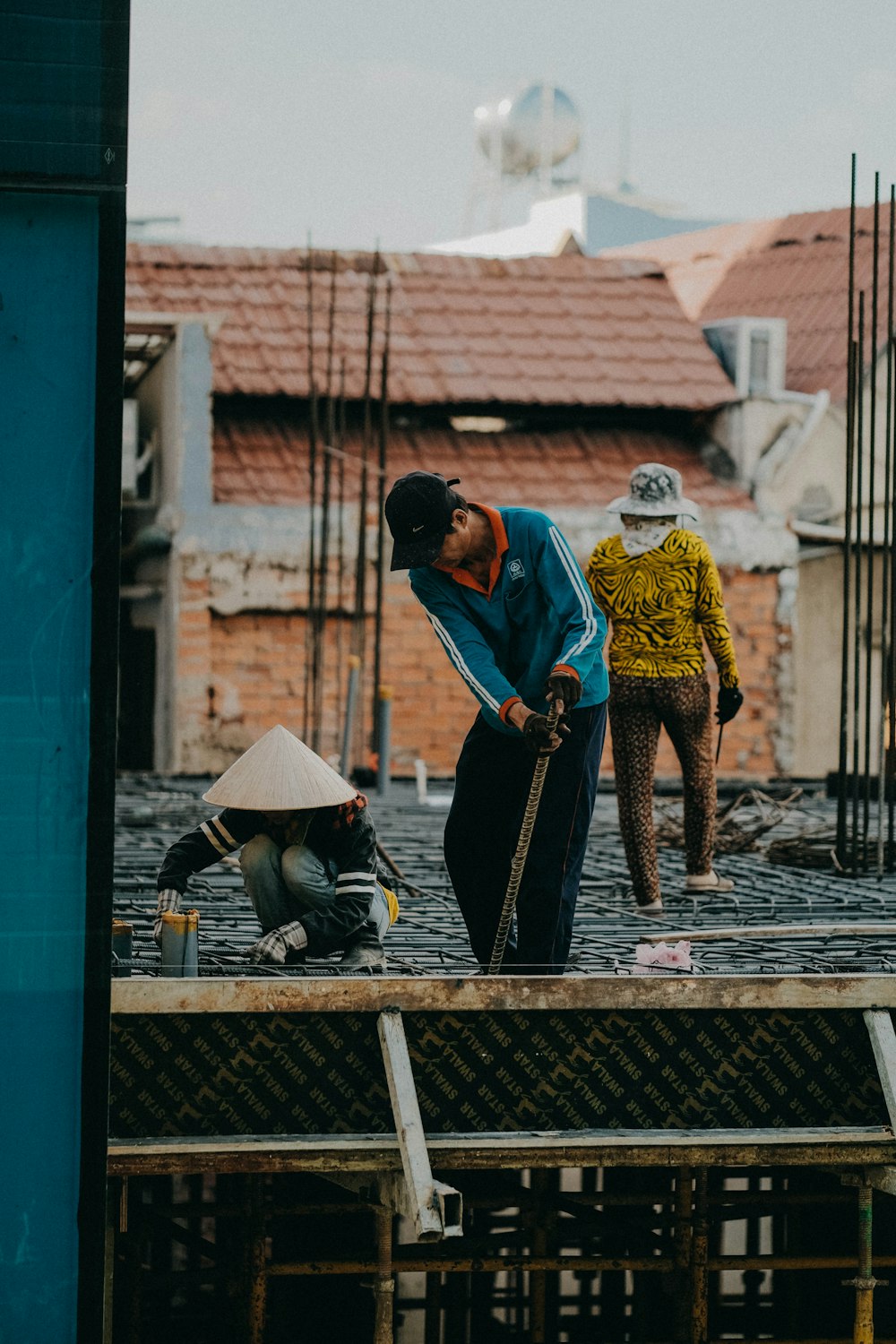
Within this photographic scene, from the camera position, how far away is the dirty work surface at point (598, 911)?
5.20m

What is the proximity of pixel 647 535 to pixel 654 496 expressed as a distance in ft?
0.45

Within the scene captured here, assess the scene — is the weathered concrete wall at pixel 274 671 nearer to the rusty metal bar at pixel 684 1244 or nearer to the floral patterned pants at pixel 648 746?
the floral patterned pants at pixel 648 746

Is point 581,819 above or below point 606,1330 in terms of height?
above

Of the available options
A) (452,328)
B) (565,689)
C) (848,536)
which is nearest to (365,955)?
(565,689)

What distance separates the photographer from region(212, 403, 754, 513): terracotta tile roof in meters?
16.3

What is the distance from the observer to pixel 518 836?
16.3 feet

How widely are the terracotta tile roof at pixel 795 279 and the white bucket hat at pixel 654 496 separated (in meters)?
11.7

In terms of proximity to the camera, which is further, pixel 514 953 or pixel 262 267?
pixel 262 267

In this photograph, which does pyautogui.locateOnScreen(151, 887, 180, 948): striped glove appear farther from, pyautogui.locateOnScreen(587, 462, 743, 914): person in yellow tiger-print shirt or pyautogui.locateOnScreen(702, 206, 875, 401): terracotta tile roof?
pyautogui.locateOnScreen(702, 206, 875, 401): terracotta tile roof

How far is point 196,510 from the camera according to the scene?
15.7 m

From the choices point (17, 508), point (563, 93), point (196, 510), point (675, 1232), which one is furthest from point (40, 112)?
point (563, 93)

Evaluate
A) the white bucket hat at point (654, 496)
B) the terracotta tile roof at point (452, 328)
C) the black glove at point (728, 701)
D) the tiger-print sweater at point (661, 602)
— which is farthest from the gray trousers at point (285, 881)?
the terracotta tile roof at point (452, 328)

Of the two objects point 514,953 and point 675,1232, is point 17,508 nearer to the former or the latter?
point 514,953

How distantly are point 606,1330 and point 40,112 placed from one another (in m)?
6.74
